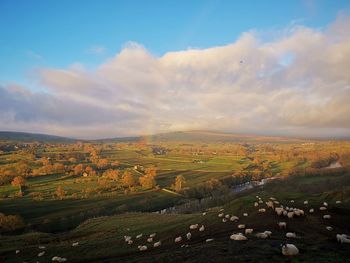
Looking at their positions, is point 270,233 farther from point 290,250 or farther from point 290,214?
point 290,214

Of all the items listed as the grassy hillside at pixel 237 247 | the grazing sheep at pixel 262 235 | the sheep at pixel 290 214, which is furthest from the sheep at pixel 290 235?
the sheep at pixel 290 214

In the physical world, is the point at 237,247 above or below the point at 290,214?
below

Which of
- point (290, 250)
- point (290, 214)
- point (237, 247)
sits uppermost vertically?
point (290, 250)

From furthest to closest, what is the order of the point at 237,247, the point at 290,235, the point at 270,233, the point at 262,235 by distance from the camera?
the point at 270,233 → the point at 262,235 → the point at 290,235 → the point at 237,247

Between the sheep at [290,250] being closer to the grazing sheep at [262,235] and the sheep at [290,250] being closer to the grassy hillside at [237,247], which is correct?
the grassy hillside at [237,247]

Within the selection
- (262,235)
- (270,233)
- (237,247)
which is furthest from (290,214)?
(237,247)

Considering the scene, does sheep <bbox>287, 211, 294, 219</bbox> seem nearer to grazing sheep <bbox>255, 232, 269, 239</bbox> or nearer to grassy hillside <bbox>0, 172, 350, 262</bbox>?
grassy hillside <bbox>0, 172, 350, 262</bbox>

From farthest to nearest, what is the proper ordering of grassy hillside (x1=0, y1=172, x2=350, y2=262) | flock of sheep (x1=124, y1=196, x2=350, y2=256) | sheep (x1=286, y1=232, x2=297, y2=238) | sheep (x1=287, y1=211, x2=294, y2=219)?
sheep (x1=287, y1=211, x2=294, y2=219), sheep (x1=286, y1=232, x2=297, y2=238), grassy hillside (x1=0, y1=172, x2=350, y2=262), flock of sheep (x1=124, y1=196, x2=350, y2=256)

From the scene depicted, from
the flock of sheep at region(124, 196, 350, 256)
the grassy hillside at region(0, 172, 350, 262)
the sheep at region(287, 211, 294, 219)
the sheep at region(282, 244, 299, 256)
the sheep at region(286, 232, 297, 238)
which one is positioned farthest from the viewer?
the sheep at region(287, 211, 294, 219)

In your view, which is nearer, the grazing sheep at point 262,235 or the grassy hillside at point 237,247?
the grassy hillside at point 237,247

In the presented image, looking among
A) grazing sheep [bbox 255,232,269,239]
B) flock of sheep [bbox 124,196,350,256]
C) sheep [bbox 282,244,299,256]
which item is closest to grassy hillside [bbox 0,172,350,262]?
sheep [bbox 282,244,299,256]

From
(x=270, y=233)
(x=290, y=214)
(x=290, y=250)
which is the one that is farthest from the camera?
(x=290, y=214)

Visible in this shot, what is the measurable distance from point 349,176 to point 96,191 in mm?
138474

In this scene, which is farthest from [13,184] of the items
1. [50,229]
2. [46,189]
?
[50,229]
